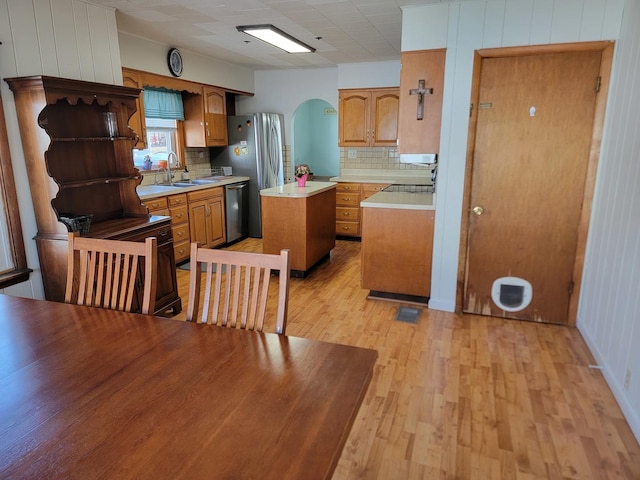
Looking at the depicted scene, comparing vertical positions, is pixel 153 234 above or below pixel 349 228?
above

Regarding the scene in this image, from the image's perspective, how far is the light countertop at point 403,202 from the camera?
3.53 metres

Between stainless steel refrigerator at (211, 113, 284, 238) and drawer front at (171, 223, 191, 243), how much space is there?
143 cm

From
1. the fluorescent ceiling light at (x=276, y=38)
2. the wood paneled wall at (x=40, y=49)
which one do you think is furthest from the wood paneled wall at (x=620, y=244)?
the wood paneled wall at (x=40, y=49)

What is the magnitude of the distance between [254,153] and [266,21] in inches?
96.2

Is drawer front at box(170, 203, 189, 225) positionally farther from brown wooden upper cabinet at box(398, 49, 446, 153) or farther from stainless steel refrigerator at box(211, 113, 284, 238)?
brown wooden upper cabinet at box(398, 49, 446, 153)

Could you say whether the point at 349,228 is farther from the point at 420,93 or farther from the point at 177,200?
the point at 420,93

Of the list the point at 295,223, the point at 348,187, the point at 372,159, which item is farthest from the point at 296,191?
the point at 372,159

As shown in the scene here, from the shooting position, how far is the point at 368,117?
5.87 m

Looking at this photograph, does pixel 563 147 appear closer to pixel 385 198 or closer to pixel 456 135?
pixel 456 135

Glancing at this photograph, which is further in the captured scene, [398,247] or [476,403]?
[398,247]

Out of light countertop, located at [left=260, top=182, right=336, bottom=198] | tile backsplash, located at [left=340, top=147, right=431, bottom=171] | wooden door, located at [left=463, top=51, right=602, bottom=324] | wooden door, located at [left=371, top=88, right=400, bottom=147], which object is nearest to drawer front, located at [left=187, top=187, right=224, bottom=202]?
light countertop, located at [left=260, top=182, right=336, bottom=198]

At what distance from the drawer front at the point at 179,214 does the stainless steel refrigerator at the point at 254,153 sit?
1.42 meters

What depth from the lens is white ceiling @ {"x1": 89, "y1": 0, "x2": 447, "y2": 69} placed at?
3.20 m

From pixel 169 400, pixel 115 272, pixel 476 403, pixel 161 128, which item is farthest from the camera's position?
pixel 161 128
